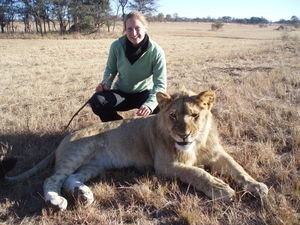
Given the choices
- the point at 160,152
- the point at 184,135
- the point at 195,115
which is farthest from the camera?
the point at 160,152

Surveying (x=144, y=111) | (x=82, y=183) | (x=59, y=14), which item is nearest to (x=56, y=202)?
(x=82, y=183)

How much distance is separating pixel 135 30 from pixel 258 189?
2.65 meters

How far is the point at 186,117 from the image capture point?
3291mm

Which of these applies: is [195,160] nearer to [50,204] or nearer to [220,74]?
[50,204]

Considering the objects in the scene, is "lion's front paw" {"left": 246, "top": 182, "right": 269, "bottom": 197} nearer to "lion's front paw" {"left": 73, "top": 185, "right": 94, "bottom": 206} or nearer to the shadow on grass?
"lion's front paw" {"left": 73, "top": 185, "right": 94, "bottom": 206}

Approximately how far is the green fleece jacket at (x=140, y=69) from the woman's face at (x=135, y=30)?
0.71 feet

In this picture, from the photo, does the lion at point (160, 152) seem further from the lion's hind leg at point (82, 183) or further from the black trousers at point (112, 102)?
the black trousers at point (112, 102)

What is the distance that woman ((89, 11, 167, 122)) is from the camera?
4707mm

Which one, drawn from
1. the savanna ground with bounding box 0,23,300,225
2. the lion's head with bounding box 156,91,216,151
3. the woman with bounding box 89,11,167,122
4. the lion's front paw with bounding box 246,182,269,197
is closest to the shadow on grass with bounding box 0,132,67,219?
the savanna ground with bounding box 0,23,300,225

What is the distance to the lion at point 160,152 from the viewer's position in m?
3.24

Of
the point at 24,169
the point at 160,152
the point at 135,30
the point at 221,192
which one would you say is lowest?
the point at 24,169

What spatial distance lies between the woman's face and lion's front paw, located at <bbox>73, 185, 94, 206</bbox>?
89.3 inches

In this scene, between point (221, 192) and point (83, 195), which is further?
point (83, 195)

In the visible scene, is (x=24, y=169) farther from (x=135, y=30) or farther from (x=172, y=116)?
(x=135, y=30)
